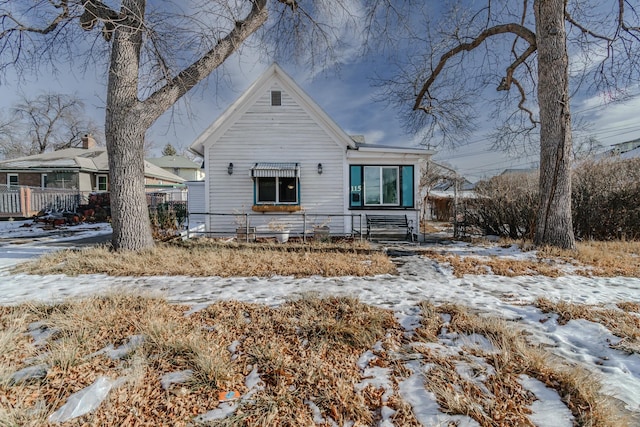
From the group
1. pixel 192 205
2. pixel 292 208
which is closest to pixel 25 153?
pixel 192 205

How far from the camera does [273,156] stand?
10.0 meters

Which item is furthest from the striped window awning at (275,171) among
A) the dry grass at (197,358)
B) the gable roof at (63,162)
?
the gable roof at (63,162)

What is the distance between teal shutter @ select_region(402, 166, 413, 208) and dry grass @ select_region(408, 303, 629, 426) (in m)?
7.57

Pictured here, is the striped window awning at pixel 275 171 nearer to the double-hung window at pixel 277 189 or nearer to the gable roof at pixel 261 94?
the double-hung window at pixel 277 189

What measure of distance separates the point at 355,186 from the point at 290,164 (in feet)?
8.72

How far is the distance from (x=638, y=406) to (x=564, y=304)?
2.02 m

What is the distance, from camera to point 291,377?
2.33 metres

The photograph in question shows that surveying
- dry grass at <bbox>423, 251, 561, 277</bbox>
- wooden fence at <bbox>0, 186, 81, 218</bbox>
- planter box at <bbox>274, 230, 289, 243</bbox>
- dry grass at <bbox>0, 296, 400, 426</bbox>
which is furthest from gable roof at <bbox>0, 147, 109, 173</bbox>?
dry grass at <bbox>423, 251, 561, 277</bbox>

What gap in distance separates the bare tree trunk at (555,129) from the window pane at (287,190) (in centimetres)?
784

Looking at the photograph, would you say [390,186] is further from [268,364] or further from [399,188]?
[268,364]

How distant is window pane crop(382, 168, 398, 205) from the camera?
10.3 meters

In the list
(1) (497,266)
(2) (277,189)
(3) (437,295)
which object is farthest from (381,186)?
(3) (437,295)

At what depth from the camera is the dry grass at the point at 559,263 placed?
5.58 metres

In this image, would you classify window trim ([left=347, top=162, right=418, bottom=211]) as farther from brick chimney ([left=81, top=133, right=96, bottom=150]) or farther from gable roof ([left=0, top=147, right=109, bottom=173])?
brick chimney ([left=81, top=133, right=96, bottom=150])
